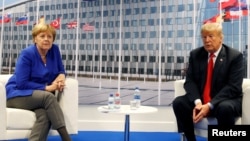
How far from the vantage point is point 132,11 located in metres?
3.53

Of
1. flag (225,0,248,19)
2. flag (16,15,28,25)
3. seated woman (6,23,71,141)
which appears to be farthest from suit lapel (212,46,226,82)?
flag (16,15,28,25)

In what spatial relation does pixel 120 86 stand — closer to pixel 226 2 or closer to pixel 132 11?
pixel 132 11

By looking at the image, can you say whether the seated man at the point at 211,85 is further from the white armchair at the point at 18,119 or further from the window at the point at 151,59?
the window at the point at 151,59

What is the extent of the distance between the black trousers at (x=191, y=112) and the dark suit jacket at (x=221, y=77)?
53 millimetres

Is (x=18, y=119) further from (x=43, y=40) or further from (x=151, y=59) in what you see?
(x=151, y=59)

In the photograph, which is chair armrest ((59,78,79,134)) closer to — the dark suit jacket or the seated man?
the seated man

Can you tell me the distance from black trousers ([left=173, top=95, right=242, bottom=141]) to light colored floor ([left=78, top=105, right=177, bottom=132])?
1.14 metres

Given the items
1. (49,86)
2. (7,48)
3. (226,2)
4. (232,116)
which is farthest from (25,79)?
(226,2)

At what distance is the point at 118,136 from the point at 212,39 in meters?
1.53

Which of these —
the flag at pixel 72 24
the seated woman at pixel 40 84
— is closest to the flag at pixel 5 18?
the flag at pixel 72 24

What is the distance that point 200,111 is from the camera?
2.28 m

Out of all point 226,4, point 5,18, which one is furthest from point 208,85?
point 5,18

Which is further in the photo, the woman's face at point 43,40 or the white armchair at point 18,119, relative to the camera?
the woman's face at point 43,40

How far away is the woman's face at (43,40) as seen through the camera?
244cm
